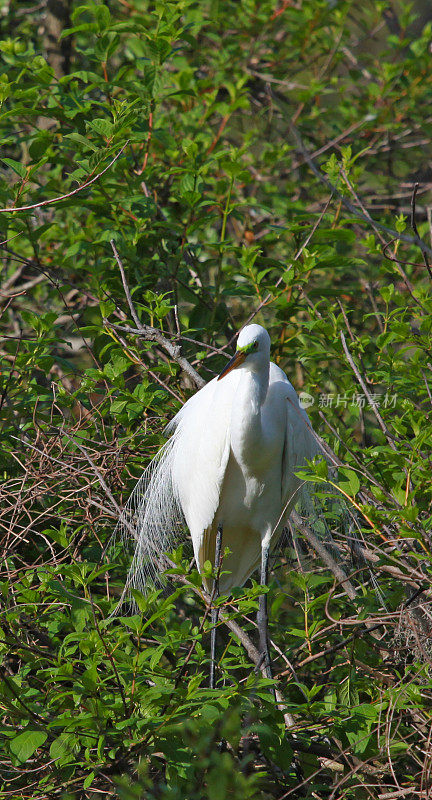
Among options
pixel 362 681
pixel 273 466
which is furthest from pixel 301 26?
pixel 362 681

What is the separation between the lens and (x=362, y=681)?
5.90 feet

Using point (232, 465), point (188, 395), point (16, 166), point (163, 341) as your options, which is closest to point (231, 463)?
point (232, 465)

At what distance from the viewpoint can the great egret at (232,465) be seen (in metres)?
2.11

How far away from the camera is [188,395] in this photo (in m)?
2.48

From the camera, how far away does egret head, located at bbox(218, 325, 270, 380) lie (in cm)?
200

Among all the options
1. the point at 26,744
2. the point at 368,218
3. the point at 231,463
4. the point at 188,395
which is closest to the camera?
the point at 26,744

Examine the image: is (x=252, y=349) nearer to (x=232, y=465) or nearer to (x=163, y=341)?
(x=163, y=341)

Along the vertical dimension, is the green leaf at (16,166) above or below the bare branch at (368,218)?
above

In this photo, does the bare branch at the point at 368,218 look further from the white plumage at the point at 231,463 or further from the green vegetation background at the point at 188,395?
the white plumage at the point at 231,463

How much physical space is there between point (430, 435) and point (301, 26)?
8.08ft

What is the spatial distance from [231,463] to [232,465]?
1cm

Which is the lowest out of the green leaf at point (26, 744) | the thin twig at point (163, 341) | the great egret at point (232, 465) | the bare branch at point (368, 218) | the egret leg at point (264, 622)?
the egret leg at point (264, 622)

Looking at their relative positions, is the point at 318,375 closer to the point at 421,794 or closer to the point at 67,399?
the point at 67,399

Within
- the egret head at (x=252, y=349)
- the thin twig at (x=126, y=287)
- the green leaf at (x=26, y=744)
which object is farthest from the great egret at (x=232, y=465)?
the green leaf at (x=26, y=744)
